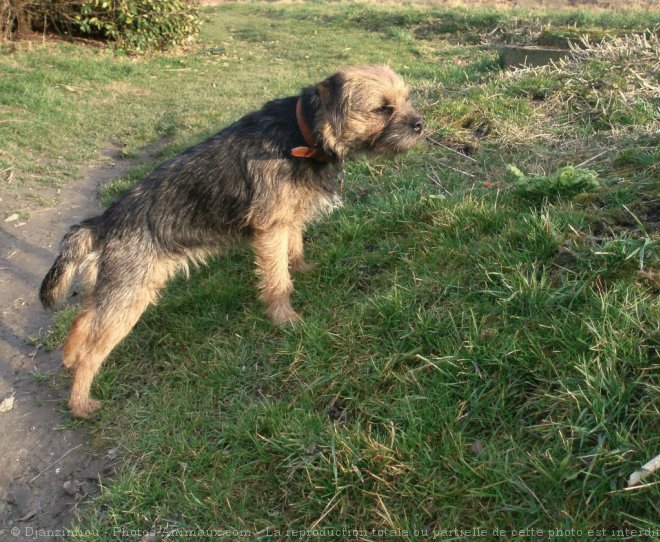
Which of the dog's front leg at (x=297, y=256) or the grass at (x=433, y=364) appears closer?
the grass at (x=433, y=364)

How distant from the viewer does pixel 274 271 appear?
3963 millimetres

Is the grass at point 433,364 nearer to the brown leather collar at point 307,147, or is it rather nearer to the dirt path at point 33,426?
the dirt path at point 33,426

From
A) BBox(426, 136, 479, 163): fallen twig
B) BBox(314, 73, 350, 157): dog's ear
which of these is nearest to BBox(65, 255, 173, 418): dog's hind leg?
BBox(314, 73, 350, 157): dog's ear

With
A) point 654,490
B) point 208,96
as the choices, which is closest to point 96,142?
point 208,96

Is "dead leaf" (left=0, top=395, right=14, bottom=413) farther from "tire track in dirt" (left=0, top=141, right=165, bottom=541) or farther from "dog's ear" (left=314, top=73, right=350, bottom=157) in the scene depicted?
"dog's ear" (left=314, top=73, right=350, bottom=157)

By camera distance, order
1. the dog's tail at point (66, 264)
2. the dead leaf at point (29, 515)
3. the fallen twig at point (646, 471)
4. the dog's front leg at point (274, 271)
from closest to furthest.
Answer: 1. the fallen twig at point (646, 471)
2. the dead leaf at point (29, 515)
3. the dog's tail at point (66, 264)
4. the dog's front leg at point (274, 271)

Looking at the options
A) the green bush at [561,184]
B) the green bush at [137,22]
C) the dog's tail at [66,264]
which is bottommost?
the dog's tail at [66,264]

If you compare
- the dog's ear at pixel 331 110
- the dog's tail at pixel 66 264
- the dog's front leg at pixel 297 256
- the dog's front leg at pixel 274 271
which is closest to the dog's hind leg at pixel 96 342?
the dog's tail at pixel 66 264

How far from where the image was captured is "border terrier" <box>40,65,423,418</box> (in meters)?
3.77

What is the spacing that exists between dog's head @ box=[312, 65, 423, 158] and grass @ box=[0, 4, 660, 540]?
24.7 inches

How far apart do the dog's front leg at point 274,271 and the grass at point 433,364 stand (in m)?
0.17

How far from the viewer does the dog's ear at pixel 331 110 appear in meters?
3.74

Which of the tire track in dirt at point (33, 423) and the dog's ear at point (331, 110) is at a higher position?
the dog's ear at point (331, 110)

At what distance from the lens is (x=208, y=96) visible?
10.7m
